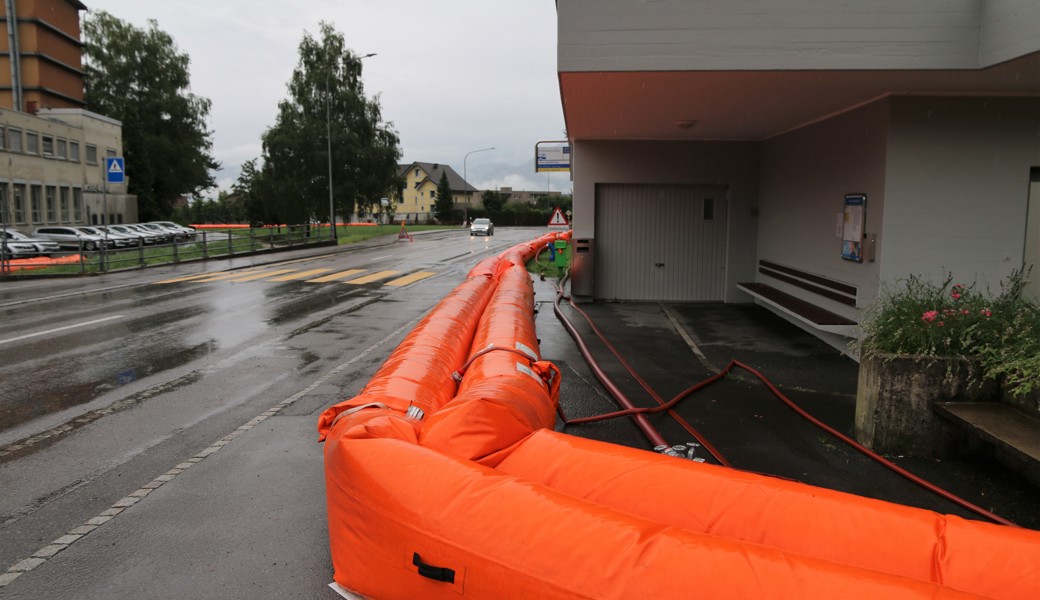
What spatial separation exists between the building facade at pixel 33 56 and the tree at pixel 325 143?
19.7 meters

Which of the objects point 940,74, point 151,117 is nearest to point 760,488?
point 940,74

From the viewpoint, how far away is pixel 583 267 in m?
14.0

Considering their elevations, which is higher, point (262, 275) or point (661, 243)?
point (661, 243)

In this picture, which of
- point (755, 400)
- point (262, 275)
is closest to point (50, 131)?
point (262, 275)

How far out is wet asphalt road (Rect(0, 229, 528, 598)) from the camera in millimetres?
3787

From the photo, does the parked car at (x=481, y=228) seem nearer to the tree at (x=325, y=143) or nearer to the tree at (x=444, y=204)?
the tree at (x=325, y=143)

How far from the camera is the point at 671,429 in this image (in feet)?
20.4

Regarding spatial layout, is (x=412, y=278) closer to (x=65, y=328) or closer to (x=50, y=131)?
(x=65, y=328)

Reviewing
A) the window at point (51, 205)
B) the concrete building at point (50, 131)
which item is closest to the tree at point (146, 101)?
the concrete building at point (50, 131)

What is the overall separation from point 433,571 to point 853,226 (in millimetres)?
8057

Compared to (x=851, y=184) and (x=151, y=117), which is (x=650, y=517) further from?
(x=151, y=117)

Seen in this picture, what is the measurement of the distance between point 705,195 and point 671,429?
28.8ft

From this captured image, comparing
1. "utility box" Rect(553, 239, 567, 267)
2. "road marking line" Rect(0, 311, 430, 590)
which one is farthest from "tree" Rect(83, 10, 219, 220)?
"road marking line" Rect(0, 311, 430, 590)

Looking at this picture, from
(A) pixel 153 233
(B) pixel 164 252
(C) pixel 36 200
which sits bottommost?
(B) pixel 164 252
